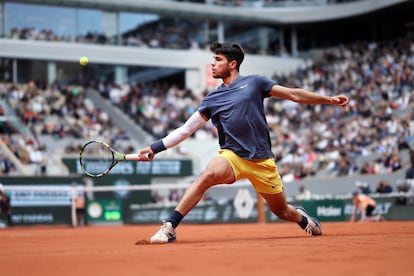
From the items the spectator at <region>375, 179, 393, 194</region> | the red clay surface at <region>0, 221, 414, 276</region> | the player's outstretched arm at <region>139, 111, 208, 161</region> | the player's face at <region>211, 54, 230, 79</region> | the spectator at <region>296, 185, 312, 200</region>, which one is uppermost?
the player's face at <region>211, 54, 230, 79</region>

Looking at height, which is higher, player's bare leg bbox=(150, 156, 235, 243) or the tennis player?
the tennis player

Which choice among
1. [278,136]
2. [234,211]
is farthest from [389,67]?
[234,211]

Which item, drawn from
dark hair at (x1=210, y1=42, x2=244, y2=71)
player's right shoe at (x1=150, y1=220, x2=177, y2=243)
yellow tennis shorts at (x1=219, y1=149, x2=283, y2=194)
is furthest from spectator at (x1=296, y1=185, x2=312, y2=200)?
player's right shoe at (x1=150, y1=220, x2=177, y2=243)

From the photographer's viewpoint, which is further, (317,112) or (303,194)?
(317,112)

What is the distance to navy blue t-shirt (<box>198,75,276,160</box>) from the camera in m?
8.98

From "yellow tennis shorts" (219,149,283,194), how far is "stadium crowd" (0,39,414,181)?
59.5ft

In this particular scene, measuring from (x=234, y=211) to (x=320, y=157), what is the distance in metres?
7.06

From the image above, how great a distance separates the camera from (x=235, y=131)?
9.02m

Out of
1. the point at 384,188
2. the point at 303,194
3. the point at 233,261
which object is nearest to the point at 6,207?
the point at 303,194

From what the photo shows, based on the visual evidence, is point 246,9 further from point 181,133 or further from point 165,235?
point 165,235

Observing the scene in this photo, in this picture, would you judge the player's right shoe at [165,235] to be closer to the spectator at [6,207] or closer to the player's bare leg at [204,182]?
the player's bare leg at [204,182]

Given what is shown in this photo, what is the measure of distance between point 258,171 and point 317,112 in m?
25.7

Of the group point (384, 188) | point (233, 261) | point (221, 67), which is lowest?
point (384, 188)

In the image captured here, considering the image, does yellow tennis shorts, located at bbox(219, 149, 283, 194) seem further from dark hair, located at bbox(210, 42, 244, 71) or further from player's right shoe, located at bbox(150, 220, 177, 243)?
dark hair, located at bbox(210, 42, 244, 71)
